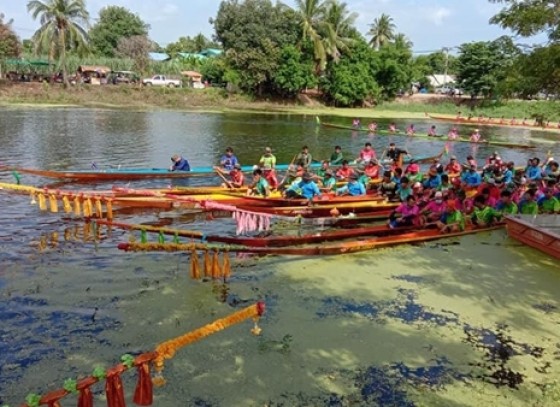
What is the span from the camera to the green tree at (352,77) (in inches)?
2426

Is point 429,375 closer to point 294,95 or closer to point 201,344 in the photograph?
point 201,344

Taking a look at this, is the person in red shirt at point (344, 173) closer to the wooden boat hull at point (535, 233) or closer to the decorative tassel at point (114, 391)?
the wooden boat hull at point (535, 233)

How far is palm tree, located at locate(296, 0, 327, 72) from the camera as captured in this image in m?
57.5

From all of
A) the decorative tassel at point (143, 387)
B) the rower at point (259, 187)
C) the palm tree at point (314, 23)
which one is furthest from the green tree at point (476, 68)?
the decorative tassel at point (143, 387)

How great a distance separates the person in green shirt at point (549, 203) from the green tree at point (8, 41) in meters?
56.8

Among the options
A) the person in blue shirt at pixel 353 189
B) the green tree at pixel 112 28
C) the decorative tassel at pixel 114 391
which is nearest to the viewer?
the decorative tassel at pixel 114 391

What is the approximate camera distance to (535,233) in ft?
40.5

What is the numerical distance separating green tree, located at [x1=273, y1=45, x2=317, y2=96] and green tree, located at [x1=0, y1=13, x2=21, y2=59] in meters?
28.7

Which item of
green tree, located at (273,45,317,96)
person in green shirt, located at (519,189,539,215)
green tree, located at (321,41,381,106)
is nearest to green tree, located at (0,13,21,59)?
green tree, located at (273,45,317,96)

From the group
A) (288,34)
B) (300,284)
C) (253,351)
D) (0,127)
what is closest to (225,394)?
(253,351)

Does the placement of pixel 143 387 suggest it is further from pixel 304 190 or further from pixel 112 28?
pixel 112 28

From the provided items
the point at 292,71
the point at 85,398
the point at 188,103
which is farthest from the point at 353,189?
the point at 188,103

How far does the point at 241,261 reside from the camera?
36.3 ft

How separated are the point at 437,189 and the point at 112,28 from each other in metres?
86.0
